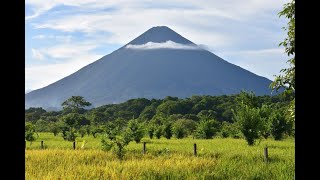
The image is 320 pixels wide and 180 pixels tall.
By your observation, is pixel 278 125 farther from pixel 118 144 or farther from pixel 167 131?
pixel 118 144

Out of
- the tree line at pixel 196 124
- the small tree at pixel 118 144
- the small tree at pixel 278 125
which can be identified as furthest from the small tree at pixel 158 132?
the small tree at pixel 118 144

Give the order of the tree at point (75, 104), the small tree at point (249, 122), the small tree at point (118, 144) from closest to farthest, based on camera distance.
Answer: the small tree at point (118, 144), the small tree at point (249, 122), the tree at point (75, 104)

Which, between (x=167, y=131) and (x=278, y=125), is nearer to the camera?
(x=278, y=125)

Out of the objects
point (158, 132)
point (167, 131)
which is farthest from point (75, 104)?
point (167, 131)

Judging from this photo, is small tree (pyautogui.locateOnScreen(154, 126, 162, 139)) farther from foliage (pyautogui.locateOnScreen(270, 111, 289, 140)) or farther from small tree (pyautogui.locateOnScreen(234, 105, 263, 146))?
small tree (pyautogui.locateOnScreen(234, 105, 263, 146))

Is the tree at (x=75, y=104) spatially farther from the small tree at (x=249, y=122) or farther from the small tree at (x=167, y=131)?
the small tree at (x=249, y=122)

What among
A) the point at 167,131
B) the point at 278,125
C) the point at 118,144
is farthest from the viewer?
the point at 167,131

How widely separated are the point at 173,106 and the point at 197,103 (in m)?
5.74

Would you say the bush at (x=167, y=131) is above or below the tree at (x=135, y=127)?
below

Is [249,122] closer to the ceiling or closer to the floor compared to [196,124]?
closer to the ceiling

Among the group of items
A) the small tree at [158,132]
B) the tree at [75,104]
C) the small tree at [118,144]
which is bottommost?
the small tree at [158,132]

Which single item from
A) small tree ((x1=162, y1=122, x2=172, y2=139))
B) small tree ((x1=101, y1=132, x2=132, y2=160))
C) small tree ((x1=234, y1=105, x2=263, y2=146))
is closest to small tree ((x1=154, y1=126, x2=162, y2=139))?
small tree ((x1=162, y1=122, x2=172, y2=139))

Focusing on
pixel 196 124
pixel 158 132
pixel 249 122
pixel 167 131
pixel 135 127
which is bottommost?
pixel 158 132
